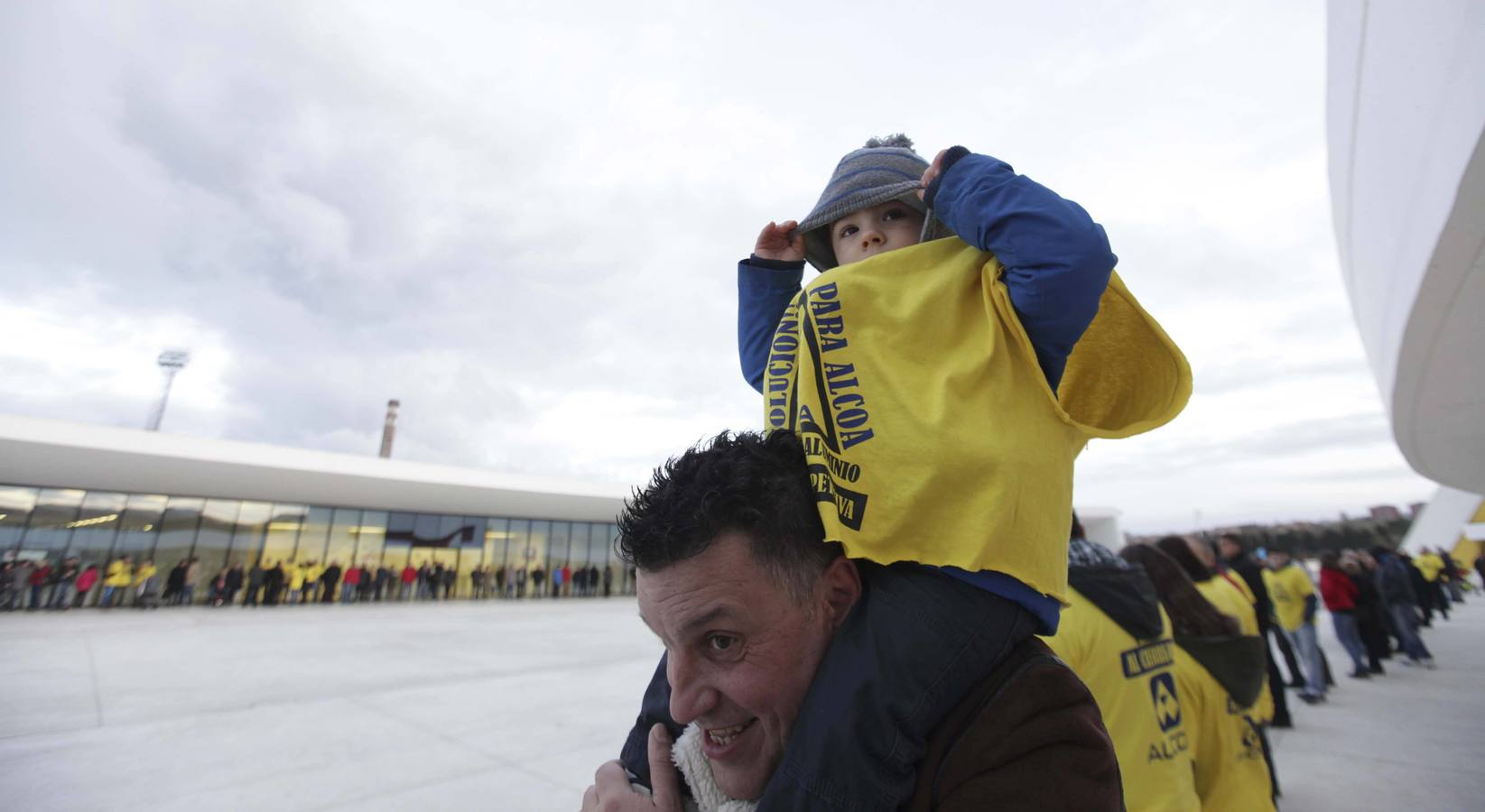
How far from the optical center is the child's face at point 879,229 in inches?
55.4

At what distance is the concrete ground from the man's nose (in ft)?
10.0

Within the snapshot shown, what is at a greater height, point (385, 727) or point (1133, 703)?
point (1133, 703)

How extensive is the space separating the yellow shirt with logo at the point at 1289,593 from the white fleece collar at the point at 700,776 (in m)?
9.04

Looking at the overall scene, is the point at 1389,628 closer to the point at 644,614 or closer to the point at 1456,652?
the point at 1456,652

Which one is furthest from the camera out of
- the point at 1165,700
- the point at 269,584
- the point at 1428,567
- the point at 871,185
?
the point at 269,584

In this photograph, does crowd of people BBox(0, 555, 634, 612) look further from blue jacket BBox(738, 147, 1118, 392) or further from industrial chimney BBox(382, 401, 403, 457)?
blue jacket BBox(738, 147, 1118, 392)

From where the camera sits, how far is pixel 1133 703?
2154 millimetres

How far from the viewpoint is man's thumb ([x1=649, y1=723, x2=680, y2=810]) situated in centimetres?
115

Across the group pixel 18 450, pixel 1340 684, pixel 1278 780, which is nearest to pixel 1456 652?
pixel 1340 684

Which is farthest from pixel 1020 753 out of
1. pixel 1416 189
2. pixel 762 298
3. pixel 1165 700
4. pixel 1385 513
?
pixel 1385 513

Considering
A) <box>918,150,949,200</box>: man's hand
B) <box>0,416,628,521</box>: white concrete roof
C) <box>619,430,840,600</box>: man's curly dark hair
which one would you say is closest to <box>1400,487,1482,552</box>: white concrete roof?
<box>0,416,628,521</box>: white concrete roof

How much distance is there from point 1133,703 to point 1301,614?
7750mm

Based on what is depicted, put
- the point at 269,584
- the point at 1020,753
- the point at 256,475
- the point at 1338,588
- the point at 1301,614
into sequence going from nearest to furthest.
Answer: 1. the point at 1020,753
2. the point at 1301,614
3. the point at 1338,588
4. the point at 256,475
5. the point at 269,584

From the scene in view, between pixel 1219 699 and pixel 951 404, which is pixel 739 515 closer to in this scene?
pixel 951 404
